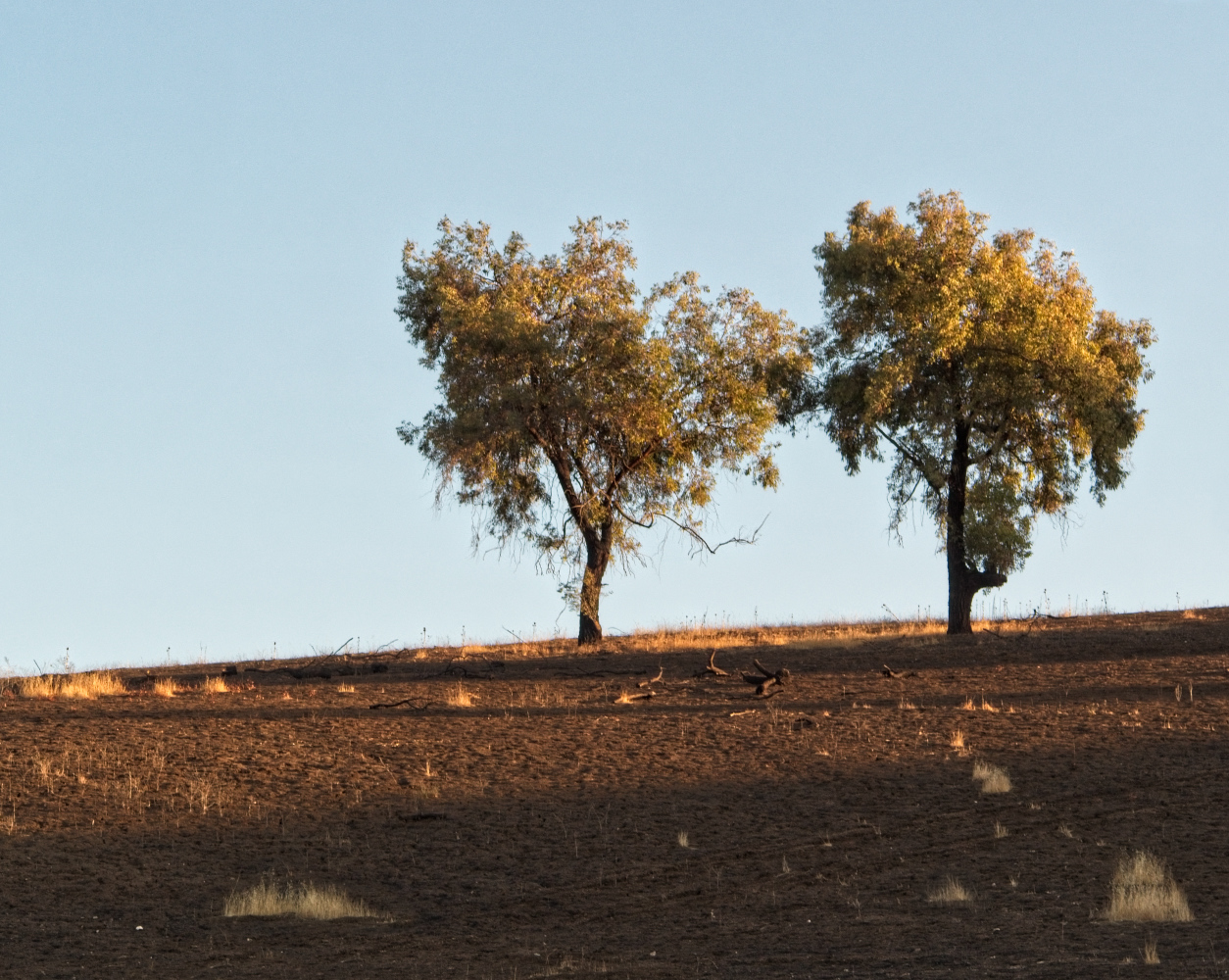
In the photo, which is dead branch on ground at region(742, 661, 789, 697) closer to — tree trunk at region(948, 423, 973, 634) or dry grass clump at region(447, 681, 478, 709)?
dry grass clump at region(447, 681, 478, 709)

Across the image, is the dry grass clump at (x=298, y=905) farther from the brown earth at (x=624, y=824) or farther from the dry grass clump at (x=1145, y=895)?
the dry grass clump at (x=1145, y=895)

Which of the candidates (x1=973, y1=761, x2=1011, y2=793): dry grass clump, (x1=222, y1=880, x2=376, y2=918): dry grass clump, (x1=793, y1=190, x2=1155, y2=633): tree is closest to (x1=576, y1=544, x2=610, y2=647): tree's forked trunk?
(x1=793, y1=190, x2=1155, y2=633): tree

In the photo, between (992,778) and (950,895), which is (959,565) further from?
(950,895)

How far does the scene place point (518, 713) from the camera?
860 inches

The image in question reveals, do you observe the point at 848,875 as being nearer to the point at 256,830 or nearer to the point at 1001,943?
the point at 1001,943

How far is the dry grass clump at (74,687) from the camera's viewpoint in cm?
2428

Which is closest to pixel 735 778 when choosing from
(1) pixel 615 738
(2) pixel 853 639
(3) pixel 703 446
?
(1) pixel 615 738

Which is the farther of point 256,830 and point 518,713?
point 518,713

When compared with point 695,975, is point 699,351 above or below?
above

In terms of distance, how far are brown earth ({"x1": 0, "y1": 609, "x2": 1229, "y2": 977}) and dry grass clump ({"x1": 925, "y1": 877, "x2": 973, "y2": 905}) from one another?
0.12 m

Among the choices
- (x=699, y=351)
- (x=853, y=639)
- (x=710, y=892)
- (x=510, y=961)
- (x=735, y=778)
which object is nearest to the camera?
(x=510, y=961)

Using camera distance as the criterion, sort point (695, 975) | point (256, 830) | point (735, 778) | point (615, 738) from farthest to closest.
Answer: point (615, 738)
point (735, 778)
point (256, 830)
point (695, 975)

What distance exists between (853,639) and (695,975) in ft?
72.0

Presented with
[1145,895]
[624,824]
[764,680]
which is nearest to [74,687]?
[764,680]
